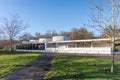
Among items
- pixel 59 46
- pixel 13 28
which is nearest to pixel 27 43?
pixel 59 46

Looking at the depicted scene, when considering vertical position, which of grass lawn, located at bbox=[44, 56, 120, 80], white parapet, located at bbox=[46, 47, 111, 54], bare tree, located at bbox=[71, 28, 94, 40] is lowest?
grass lawn, located at bbox=[44, 56, 120, 80]

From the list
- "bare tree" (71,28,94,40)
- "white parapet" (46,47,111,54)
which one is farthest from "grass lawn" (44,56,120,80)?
"bare tree" (71,28,94,40)

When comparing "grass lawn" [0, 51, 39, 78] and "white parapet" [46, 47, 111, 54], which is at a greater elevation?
"white parapet" [46, 47, 111, 54]

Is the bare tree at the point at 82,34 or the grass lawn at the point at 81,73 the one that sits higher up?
the bare tree at the point at 82,34

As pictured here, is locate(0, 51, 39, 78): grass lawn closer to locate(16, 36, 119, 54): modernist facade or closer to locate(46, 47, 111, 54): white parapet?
locate(46, 47, 111, 54): white parapet

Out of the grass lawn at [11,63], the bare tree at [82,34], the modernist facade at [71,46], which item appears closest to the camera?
the grass lawn at [11,63]

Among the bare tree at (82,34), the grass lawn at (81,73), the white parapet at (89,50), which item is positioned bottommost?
the grass lawn at (81,73)

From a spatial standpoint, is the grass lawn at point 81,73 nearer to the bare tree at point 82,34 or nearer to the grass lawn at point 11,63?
the grass lawn at point 11,63

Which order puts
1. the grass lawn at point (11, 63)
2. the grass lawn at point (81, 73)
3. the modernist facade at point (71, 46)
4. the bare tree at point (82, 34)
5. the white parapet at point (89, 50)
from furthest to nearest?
1. the bare tree at point (82, 34)
2. the modernist facade at point (71, 46)
3. the white parapet at point (89, 50)
4. the grass lawn at point (11, 63)
5. the grass lawn at point (81, 73)

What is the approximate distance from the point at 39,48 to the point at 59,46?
6.92 meters

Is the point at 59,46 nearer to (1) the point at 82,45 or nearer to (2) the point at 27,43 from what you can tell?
(1) the point at 82,45

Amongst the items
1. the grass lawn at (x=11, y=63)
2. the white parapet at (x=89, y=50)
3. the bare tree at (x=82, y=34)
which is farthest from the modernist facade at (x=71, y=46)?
the grass lawn at (x=11, y=63)

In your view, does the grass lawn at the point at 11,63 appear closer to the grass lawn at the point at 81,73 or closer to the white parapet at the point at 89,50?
the grass lawn at the point at 81,73

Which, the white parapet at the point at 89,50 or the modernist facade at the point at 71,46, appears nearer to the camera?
the white parapet at the point at 89,50
